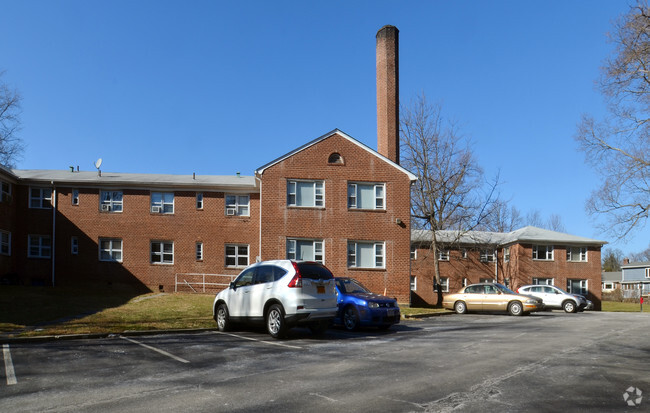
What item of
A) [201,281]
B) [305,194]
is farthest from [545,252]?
[201,281]

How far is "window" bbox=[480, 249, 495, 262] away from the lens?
44269mm

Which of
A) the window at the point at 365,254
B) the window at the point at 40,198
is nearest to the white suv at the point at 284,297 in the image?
the window at the point at 365,254

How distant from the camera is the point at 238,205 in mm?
31219

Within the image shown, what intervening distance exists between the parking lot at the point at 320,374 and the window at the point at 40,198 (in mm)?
20606

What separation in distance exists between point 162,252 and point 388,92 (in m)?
17.3

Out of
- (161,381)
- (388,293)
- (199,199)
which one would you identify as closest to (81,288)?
(199,199)

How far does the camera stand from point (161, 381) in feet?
26.6

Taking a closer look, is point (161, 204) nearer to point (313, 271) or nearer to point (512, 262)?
point (313, 271)

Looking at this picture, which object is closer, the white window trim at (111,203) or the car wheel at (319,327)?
the car wheel at (319,327)

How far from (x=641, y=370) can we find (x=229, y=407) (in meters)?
7.06

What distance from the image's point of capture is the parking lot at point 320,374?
684 cm

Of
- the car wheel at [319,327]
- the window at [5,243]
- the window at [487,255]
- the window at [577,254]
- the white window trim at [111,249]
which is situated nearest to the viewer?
the car wheel at [319,327]

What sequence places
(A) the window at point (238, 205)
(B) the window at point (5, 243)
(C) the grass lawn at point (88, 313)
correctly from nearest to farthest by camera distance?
(C) the grass lawn at point (88, 313) < (B) the window at point (5, 243) < (A) the window at point (238, 205)

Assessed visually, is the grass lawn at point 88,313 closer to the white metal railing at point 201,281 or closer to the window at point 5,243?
the white metal railing at point 201,281
